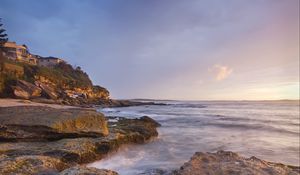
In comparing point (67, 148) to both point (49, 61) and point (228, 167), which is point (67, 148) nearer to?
point (228, 167)

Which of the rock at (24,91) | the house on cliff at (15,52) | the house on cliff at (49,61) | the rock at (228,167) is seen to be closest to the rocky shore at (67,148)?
the rock at (228,167)

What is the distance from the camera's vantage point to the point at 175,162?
8336mm

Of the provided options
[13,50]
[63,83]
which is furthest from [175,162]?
[13,50]

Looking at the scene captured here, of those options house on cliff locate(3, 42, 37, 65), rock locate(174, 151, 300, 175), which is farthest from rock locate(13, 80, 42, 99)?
house on cliff locate(3, 42, 37, 65)

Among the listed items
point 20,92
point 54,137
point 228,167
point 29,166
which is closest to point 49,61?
point 20,92

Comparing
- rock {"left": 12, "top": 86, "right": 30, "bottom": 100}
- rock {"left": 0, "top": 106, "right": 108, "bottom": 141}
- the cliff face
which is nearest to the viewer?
rock {"left": 0, "top": 106, "right": 108, "bottom": 141}

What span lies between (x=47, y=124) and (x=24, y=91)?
22808 mm

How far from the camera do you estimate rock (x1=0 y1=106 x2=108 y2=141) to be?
743cm

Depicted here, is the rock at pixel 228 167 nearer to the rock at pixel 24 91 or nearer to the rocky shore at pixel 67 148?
the rocky shore at pixel 67 148

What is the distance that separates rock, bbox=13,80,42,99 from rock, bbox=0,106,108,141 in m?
19.5

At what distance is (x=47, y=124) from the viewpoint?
24.9 feet

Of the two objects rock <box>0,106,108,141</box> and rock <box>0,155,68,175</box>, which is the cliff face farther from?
rock <box>0,155,68,175</box>

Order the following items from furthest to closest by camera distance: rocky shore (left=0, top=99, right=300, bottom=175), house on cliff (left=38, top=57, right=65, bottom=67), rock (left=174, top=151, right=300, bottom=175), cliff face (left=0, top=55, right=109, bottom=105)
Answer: house on cliff (left=38, top=57, right=65, bottom=67) → cliff face (left=0, top=55, right=109, bottom=105) → rock (left=174, top=151, right=300, bottom=175) → rocky shore (left=0, top=99, right=300, bottom=175)

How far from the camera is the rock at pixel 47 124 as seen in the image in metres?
7.43
